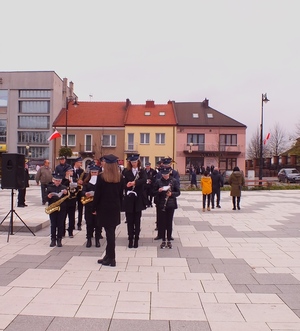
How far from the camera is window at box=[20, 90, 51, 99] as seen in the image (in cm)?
5347

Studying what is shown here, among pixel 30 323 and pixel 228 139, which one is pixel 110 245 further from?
pixel 228 139

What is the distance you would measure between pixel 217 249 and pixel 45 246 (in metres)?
3.70

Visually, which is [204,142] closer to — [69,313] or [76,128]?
[76,128]

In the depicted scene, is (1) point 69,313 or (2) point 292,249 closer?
(1) point 69,313

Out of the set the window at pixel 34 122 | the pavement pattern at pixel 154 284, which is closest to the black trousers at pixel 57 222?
the pavement pattern at pixel 154 284

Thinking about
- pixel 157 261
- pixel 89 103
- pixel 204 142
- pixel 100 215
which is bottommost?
pixel 157 261

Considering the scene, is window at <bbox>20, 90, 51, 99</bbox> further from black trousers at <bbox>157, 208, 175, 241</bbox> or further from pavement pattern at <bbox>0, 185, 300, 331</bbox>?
black trousers at <bbox>157, 208, 175, 241</bbox>

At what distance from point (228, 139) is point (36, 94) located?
27118mm

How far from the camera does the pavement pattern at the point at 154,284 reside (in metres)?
4.38

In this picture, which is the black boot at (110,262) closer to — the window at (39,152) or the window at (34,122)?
the window at (39,152)

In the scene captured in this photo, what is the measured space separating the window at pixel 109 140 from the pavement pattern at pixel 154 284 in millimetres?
41823

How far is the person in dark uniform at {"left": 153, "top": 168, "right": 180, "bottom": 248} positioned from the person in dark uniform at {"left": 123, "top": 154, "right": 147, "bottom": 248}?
13.4 inches

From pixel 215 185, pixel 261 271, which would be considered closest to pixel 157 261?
pixel 261 271

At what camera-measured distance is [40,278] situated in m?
5.95
